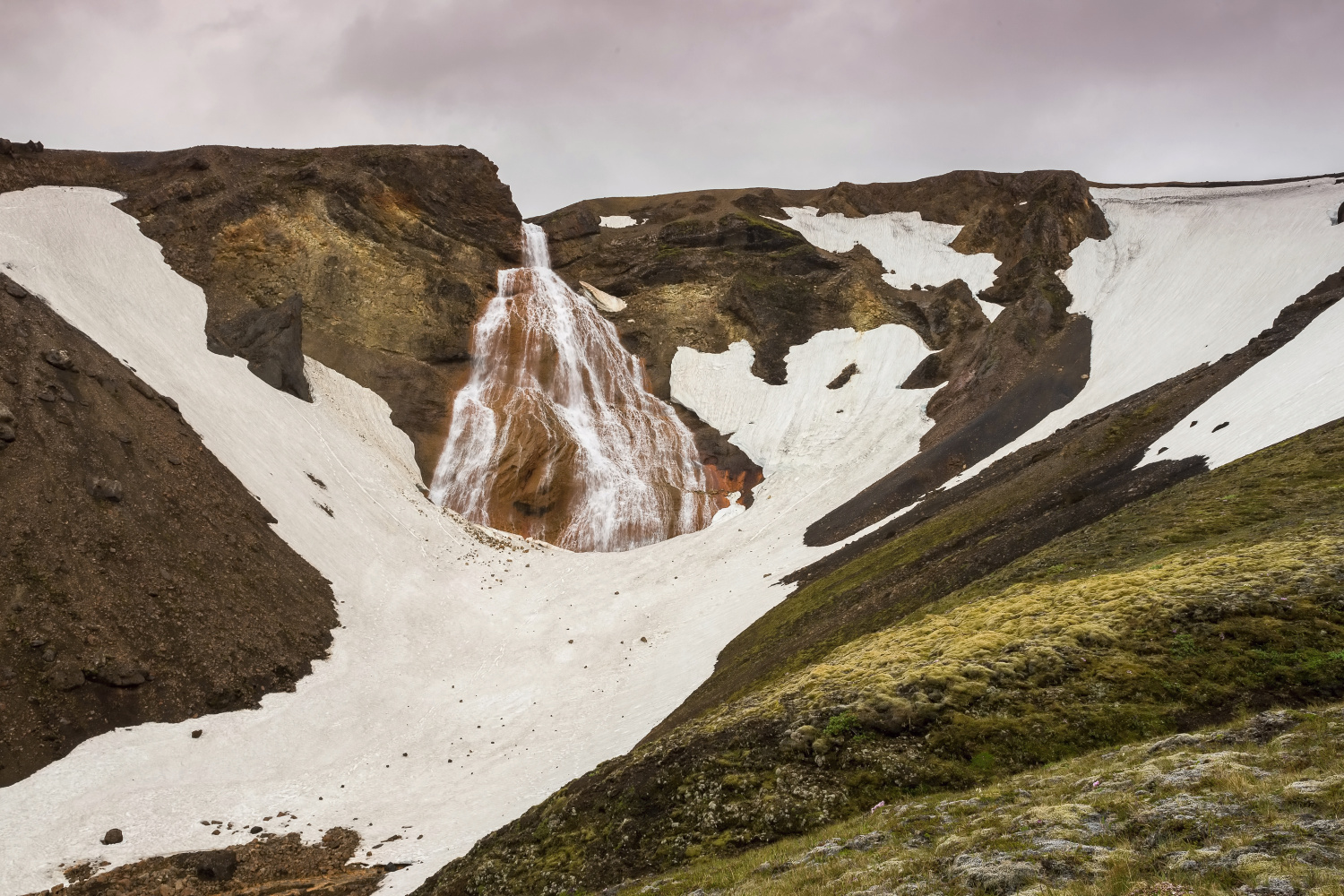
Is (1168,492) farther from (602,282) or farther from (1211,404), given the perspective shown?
(602,282)

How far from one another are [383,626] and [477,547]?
10.8 m

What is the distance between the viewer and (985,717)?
540 inches

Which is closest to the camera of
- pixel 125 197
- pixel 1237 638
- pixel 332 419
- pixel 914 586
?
pixel 1237 638

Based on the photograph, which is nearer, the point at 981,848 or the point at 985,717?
the point at 981,848

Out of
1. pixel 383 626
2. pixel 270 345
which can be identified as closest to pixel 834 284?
pixel 270 345

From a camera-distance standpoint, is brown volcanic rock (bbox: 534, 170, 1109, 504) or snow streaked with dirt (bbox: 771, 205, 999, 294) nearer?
brown volcanic rock (bbox: 534, 170, 1109, 504)

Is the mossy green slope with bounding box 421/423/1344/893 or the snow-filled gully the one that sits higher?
the snow-filled gully

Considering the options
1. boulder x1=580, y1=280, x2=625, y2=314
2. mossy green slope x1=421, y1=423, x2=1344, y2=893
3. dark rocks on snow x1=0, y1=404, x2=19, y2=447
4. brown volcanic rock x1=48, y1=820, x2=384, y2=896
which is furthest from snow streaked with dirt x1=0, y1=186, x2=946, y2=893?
boulder x1=580, y1=280, x2=625, y2=314

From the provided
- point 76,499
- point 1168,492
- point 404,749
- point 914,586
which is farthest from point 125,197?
point 1168,492

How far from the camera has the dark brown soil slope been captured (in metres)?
22.3

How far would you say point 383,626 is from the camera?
1329 inches

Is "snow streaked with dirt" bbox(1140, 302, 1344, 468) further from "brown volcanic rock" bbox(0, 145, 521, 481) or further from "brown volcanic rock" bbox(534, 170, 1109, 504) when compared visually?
"brown volcanic rock" bbox(0, 145, 521, 481)

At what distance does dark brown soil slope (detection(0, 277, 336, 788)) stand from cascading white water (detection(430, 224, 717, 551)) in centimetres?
1848

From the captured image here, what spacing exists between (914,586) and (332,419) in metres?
36.4
